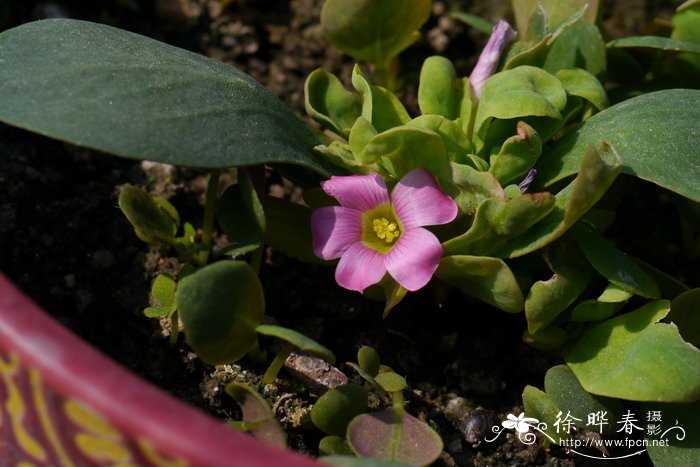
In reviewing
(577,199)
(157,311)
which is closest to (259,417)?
(157,311)

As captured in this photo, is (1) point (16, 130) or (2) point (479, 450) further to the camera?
(1) point (16, 130)

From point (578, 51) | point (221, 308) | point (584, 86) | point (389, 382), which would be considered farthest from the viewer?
point (578, 51)

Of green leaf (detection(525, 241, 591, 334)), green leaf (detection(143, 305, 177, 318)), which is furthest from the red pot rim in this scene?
green leaf (detection(525, 241, 591, 334))

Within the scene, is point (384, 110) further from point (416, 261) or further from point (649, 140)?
point (649, 140)

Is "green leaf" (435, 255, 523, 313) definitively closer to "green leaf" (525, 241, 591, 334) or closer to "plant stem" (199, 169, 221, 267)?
"green leaf" (525, 241, 591, 334)

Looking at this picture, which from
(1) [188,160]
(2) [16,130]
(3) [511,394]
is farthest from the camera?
(2) [16,130]

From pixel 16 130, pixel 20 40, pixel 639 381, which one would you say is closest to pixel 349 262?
pixel 639 381

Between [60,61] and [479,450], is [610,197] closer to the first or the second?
[479,450]
